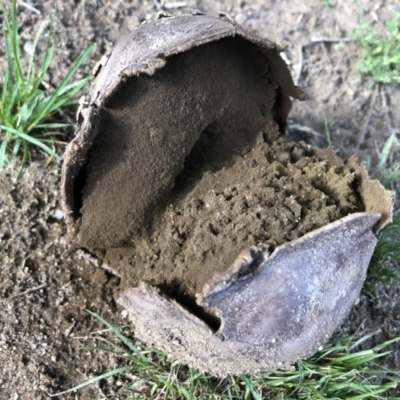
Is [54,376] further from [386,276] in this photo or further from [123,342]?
[386,276]

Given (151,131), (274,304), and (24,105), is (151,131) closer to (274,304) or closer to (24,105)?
(274,304)

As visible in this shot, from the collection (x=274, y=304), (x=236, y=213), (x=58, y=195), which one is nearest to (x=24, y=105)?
(x=58, y=195)

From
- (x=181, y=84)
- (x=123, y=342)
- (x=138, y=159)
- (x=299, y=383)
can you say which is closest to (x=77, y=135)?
(x=138, y=159)

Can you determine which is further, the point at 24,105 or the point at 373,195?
the point at 24,105

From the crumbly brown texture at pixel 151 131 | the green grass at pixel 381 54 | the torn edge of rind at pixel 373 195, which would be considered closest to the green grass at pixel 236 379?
the crumbly brown texture at pixel 151 131

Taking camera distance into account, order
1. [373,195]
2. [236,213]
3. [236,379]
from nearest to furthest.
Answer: [236,213]
[373,195]
[236,379]

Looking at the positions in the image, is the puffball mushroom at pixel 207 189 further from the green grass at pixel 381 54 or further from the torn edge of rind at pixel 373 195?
the green grass at pixel 381 54
